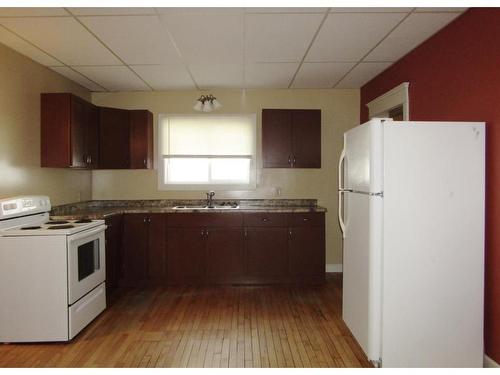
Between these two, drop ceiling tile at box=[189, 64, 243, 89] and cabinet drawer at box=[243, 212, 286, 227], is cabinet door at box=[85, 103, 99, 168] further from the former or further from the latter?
cabinet drawer at box=[243, 212, 286, 227]

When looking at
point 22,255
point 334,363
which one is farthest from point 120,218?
point 334,363

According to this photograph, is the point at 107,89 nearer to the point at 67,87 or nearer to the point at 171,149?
the point at 67,87

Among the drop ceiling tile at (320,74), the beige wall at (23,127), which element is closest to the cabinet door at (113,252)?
the beige wall at (23,127)

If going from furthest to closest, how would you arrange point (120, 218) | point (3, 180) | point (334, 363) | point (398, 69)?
1. point (120, 218)
2. point (398, 69)
3. point (3, 180)
4. point (334, 363)

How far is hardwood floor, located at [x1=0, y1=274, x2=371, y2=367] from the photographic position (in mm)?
2506

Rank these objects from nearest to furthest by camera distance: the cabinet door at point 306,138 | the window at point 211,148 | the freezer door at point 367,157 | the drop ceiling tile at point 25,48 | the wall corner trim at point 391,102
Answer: the freezer door at point 367,157 < the drop ceiling tile at point 25,48 < the wall corner trim at point 391,102 < the cabinet door at point 306,138 < the window at point 211,148

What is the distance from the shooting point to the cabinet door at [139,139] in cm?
450

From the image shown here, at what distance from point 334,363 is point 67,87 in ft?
13.3

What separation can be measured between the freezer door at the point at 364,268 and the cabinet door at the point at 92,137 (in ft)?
9.83

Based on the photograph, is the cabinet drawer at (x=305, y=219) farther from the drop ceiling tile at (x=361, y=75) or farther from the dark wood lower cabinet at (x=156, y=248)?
the drop ceiling tile at (x=361, y=75)

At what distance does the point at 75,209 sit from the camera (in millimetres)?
4324

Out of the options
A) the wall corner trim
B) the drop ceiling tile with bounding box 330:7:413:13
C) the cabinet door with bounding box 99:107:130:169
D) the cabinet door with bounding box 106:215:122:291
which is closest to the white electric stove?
the cabinet door with bounding box 106:215:122:291

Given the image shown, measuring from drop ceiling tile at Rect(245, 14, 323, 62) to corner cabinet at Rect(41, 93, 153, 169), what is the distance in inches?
72.0

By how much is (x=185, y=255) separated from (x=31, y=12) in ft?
8.92
